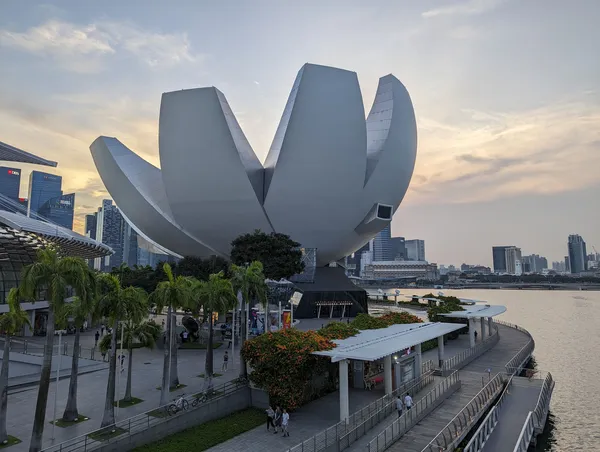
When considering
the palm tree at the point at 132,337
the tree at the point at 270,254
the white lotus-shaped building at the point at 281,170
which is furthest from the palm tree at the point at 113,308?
the white lotus-shaped building at the point at 281,170

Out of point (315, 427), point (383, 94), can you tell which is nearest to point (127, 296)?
point (315, 427)

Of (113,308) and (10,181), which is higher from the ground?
(10,181)

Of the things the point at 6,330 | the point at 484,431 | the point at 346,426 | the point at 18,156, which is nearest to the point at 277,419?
the point at 346,426

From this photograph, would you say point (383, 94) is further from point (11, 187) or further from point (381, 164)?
point (11, 187)

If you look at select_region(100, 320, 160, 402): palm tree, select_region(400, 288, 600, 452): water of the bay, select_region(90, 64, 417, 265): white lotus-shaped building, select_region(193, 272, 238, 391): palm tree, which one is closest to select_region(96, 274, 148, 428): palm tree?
select_region(100, 320, 160, 402): palm tree

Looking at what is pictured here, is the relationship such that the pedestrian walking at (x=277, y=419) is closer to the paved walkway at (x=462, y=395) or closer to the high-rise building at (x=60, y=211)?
the paved walkway at (x=462, y=395)

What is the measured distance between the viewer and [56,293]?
11.1 meters

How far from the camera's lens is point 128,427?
13055mm

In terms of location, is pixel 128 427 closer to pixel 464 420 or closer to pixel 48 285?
pixel 48 285

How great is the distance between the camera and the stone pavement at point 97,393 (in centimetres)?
1330

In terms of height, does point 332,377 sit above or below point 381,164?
below

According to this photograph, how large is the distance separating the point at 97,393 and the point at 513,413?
16790mm

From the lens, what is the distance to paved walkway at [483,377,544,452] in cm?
1423

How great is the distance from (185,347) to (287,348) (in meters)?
14.8
